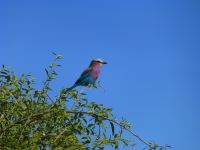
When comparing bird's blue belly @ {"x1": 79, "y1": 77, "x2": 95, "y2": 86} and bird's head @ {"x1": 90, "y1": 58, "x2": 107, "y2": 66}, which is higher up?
bird's head @ {"x1": 90, "y1": 58, "x2": 107, "y2": 66}

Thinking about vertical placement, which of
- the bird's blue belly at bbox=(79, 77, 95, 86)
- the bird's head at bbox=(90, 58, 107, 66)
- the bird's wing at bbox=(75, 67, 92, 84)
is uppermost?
the bird's head at bbox=(90, 58, 107, 66)

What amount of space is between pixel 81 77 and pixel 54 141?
269 cm

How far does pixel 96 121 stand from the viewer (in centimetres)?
771

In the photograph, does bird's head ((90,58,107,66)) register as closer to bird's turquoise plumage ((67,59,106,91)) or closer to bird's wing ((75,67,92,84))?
bird's turquoise plumage ((67,59,106,91))

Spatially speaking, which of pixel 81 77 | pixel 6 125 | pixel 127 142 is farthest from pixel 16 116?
pixel 81 77

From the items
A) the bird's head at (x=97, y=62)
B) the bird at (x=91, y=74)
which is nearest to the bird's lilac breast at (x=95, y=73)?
the bird at (x=91, y=74)

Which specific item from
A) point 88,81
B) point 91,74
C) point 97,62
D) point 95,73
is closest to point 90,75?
point 91,74

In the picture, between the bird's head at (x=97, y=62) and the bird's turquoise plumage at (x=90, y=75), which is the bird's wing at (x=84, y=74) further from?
the bird's head at (x=97, y=62)

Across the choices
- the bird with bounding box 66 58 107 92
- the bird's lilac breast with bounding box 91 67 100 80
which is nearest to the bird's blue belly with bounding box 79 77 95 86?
the bird with bounding box 66 58 107 92

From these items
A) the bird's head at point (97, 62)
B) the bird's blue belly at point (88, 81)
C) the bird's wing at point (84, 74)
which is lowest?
the bird's blue belly at point (88, 81)

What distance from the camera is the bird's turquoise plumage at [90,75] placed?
964cm

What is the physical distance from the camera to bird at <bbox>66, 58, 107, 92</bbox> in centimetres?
966

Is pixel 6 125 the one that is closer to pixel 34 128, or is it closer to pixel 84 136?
pixel 34 128

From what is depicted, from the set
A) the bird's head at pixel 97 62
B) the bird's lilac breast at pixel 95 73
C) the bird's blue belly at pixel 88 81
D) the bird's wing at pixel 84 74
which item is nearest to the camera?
the bird's blue belly at pixel 88 81
